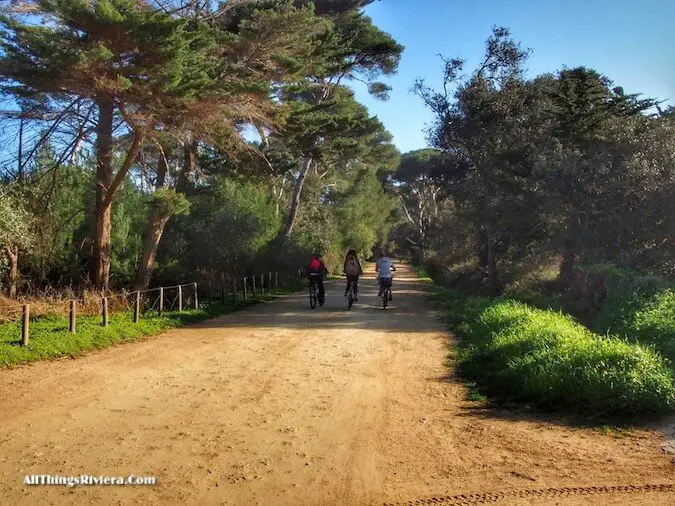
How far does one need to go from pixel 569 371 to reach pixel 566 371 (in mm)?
38

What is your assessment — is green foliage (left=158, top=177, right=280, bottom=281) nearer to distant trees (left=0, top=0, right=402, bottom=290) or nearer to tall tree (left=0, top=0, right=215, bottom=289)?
distant trees (left=0, top=0, right=402, bottom=290)

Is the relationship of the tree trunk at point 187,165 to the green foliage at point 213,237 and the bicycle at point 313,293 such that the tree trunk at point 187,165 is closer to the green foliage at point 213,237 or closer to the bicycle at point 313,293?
the green foliage at point 213,237

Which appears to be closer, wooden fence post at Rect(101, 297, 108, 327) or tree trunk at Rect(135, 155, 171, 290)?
wooden fence post at Rect(101, 297, 108, 327)

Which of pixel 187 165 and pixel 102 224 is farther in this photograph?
pixel 187 165

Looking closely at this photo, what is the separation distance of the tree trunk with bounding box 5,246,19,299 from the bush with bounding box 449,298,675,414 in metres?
12.1

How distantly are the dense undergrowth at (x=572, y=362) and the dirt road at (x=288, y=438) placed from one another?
63cm

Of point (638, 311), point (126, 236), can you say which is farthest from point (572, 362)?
point (126, 236)

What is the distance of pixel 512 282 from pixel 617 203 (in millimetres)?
6735

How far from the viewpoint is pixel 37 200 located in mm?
15258

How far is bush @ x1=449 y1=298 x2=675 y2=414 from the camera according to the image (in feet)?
20.7

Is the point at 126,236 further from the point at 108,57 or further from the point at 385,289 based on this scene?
the point at 108,57

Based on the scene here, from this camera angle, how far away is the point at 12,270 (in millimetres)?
15406

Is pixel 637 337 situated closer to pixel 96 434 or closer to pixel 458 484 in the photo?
pixel 458 484

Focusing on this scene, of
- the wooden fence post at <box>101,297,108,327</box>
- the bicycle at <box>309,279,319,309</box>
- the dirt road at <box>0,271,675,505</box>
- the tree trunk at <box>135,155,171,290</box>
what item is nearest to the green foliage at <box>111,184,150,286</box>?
the tree trunk at <box>135,155,171,290</box>
